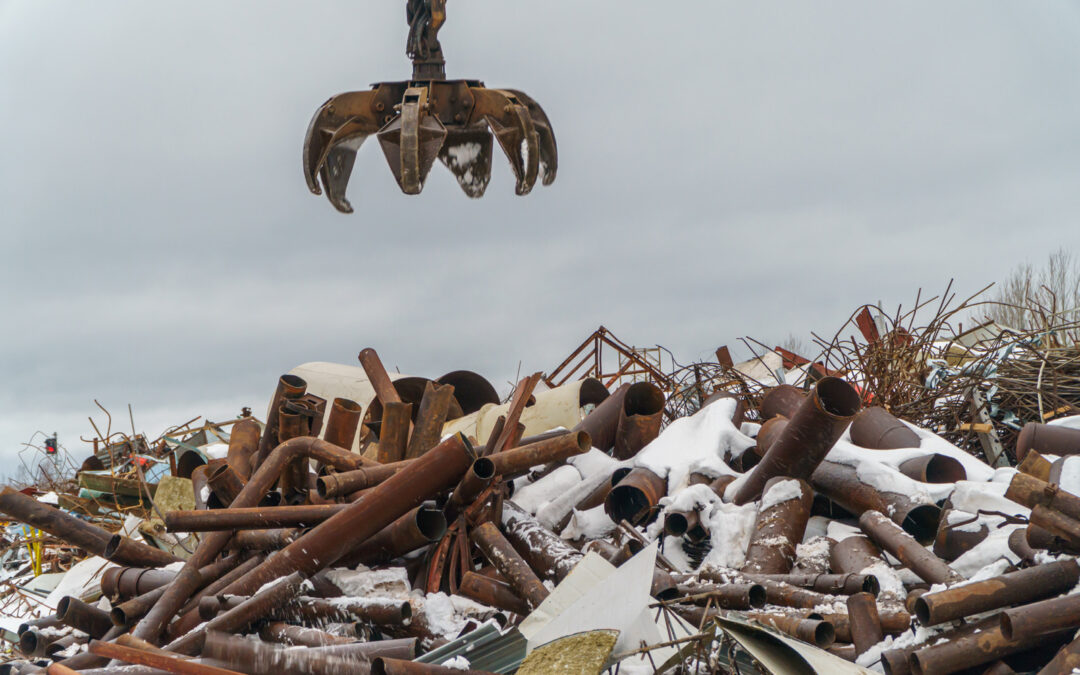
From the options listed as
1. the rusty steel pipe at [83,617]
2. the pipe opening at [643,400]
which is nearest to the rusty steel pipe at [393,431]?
the pipe opening at [643,400]

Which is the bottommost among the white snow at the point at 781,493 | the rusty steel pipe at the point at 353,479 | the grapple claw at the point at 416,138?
the white snow at the point at 781,493

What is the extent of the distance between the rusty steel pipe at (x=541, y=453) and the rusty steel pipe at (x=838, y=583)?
103 cm

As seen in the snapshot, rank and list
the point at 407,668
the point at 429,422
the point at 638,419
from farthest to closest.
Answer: the point at 638,419 → the point at 429,422 → the point at 407,668

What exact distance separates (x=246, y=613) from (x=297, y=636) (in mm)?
276

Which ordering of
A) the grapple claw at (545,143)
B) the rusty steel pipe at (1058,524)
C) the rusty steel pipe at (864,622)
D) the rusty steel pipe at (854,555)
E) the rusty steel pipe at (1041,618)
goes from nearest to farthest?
the rusty steel pipe at (1041,618) → the rusty steel pipe at (1058,524) → the rusty steel pipe at (864,622) → the rusty steel pipe at (854,555) → the grapple claw at (545,143)

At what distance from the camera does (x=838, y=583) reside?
357 cm

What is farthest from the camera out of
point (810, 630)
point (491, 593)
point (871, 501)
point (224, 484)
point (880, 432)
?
point (880, 432)

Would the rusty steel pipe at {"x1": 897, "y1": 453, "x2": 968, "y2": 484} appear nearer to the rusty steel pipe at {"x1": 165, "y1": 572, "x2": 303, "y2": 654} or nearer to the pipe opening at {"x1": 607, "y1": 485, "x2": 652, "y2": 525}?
the pipe opening at {"x1": 607, "y1": 485, "x2": 652, "y2": 525}

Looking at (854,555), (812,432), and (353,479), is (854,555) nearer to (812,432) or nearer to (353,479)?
(812,432)

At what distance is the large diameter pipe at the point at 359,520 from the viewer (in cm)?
407

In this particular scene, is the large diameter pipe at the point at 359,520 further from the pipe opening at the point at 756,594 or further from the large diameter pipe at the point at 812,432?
the large diameter pipe at the point at 812,432

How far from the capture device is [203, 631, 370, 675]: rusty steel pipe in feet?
10.3

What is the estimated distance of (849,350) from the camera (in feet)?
23.1

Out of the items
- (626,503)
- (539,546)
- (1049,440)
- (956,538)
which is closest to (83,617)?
(539,546)
